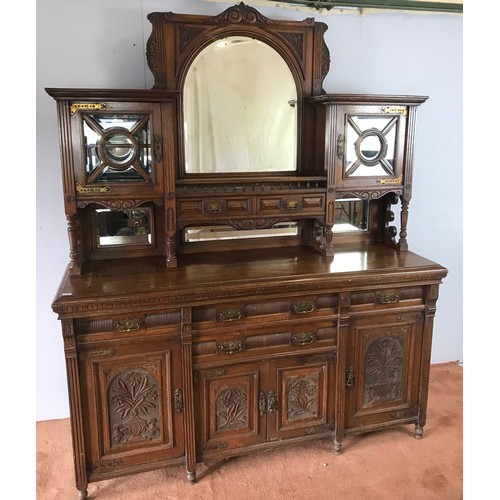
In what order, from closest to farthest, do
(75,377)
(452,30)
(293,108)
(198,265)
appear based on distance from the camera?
(75,377) → (198,265) → (293,108) → (452,30)

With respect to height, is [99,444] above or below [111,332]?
below

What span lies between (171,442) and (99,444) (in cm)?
28

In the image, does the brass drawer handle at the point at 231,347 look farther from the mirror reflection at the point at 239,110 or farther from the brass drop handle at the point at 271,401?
the mirror reflection at the point at 239,110

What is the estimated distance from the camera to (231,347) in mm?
1906

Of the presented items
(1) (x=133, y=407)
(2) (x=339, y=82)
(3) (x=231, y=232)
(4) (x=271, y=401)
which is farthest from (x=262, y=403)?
(2) (x=339, y=82)

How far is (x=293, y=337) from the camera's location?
6.48ft

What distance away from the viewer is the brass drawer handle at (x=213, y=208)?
203 centimetres

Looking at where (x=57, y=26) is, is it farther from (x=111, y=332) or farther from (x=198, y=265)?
(x=111, y=332)

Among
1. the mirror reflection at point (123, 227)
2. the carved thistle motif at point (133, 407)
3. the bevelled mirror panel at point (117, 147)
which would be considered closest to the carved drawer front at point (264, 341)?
the carved thistle motif at point (133, 407)

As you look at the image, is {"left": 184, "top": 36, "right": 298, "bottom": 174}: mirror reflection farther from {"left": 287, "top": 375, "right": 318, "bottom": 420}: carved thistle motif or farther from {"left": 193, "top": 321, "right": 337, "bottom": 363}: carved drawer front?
{"left": 287, "top": 375, "right": 318, "bottom": 420}: carved thistle motif

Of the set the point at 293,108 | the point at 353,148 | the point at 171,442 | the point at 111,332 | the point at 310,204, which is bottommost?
the point at 171,442

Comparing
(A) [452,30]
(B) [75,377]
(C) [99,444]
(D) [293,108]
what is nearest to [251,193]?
(D) [293,108]

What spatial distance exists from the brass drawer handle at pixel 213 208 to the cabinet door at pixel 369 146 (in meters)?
0.56

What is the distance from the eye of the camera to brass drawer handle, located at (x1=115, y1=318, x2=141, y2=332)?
1.78m
